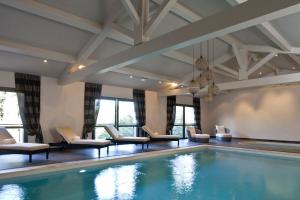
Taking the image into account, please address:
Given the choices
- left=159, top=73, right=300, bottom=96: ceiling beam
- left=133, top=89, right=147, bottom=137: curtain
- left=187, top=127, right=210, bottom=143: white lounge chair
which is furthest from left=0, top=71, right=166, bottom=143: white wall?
left=159, top=73, right=300, bottom=96: ceiling beam

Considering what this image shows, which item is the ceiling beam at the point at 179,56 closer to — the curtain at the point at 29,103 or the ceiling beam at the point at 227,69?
the ceiling beam at the point at 227,69

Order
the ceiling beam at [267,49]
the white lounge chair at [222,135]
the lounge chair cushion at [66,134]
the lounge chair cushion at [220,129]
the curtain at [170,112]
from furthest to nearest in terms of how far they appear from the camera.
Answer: the lounge chair cushion at [220,129] → the curtain at [170,112] → the white lounge chair at [222,135] → the ceiling beam at [267,49] → the lounge chair cushion at [66,134]

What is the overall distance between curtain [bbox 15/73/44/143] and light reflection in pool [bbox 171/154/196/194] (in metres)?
4.22

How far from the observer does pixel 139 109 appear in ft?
33.3

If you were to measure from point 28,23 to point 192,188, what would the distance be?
498cm

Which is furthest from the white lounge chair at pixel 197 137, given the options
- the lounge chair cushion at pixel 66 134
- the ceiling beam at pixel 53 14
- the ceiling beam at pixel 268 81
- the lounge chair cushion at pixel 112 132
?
the ceiling beam at pixel 53 14

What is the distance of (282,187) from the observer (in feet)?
13.6

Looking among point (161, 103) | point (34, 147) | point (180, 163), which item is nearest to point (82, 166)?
point (34, 147)

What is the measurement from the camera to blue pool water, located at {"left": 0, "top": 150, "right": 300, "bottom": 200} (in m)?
3.62

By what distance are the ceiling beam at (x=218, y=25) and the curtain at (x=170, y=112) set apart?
20.9 feet

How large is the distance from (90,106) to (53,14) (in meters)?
4.07

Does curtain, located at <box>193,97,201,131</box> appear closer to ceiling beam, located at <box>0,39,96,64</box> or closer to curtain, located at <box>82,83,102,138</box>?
curtain, located at <box>82,83,102,138</box>

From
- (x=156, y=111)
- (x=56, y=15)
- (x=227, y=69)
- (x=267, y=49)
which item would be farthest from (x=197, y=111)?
(x=56, y=15)

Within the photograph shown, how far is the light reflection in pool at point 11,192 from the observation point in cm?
341
